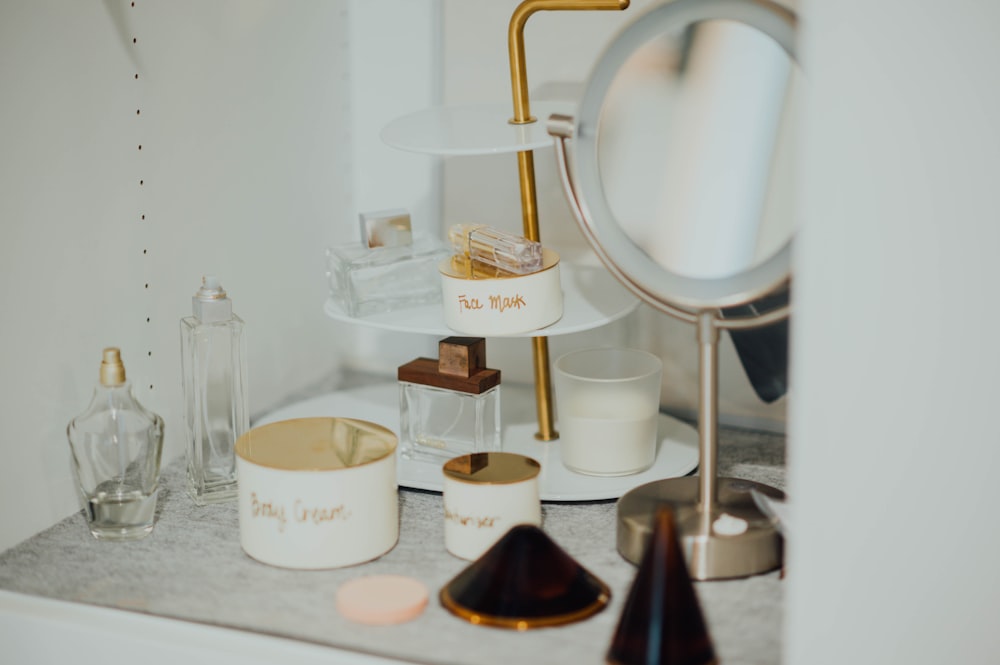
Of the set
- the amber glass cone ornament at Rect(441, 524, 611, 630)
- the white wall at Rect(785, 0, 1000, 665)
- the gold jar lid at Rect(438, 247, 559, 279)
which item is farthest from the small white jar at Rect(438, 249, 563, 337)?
the white wall at Rect(785, 0, 1000, 665)

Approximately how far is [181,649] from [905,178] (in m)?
0.51

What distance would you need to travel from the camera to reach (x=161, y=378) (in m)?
0.97

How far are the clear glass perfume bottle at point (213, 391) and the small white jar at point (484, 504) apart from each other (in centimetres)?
22

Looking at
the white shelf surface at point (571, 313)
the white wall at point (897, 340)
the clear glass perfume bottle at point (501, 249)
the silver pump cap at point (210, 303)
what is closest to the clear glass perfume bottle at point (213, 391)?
the silver pump cap at point (210, 303)

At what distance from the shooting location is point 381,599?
722mm

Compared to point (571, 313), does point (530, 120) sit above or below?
above

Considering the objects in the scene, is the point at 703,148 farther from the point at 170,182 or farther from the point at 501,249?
the point at 170,182

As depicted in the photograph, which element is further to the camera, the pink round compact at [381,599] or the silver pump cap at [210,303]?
the silver pump cap at [210,303]

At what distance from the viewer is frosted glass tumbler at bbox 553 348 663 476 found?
921mm

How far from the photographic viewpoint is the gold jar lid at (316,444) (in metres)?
0.78

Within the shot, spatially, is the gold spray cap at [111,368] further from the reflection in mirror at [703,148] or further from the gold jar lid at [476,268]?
the reflection in mirror at [703,148]


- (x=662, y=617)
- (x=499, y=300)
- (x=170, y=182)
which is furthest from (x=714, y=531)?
(x=170, y=182)

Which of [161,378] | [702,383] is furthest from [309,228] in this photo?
[702,383]

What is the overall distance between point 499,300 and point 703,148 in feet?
0.72
